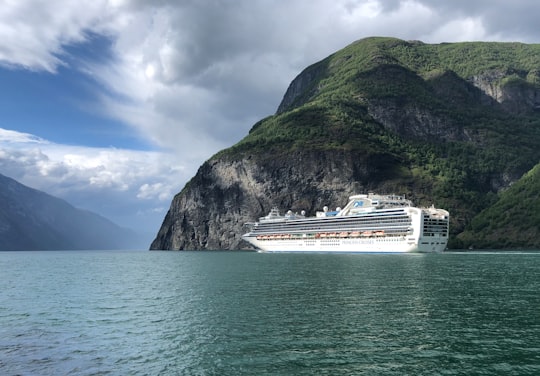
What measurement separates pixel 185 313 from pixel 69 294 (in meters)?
26.8

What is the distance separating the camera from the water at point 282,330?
27.7 metres

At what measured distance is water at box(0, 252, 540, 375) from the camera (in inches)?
1091

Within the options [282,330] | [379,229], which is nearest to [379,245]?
[379,229]

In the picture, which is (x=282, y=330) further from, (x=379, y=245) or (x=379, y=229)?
(x=379, y=229)

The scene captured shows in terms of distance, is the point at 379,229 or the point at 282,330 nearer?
the point at 282,330

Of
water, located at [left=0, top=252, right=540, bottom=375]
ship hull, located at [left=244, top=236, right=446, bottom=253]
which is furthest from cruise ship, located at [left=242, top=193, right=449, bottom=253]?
water, located at [left=0, top=252, right=540, bottom=375]

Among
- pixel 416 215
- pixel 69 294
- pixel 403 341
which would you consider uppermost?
pixel 416 215

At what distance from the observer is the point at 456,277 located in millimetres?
71750

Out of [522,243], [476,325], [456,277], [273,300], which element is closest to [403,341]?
[476,325]

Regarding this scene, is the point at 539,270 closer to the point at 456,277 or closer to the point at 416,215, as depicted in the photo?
the point at 456,277

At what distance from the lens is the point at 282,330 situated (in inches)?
1421

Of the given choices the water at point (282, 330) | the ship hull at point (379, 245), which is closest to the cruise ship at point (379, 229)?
the ship hull at point (379, 245)

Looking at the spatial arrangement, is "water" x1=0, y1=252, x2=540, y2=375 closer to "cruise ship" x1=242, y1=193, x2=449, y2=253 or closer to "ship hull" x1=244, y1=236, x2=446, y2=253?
"ship hull" x1=244, y1=236, x2=446, y2=253

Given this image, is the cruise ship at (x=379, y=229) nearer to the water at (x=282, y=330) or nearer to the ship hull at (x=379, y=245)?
the ship hull at (x=379, y=245)
